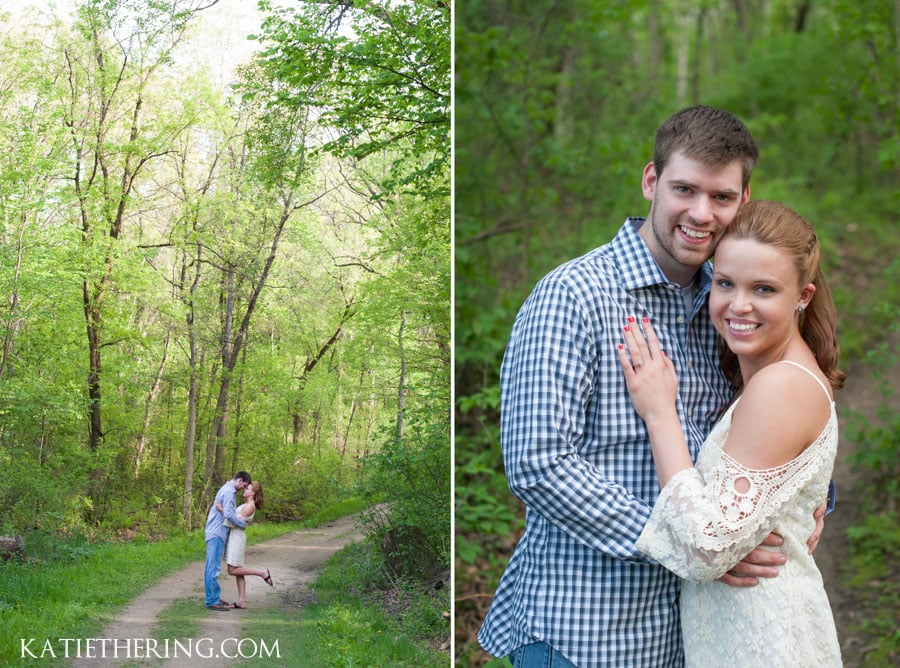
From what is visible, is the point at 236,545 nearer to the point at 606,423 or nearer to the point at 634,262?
the point at 606,423

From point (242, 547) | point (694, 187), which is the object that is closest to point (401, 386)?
point (242, 547)

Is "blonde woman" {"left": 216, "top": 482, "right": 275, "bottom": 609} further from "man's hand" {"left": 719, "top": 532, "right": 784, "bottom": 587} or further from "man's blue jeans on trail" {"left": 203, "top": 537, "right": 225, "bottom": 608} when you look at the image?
"man's hand" {"left": 719, "top": 532, "right": 784, "bottom": 587}

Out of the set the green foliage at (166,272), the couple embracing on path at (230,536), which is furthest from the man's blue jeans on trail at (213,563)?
the green foliage at (166,272)

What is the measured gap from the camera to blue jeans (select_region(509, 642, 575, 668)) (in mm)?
1870

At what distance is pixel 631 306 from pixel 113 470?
7.06 feet

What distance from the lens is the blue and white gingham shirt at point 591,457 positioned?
1.77 m

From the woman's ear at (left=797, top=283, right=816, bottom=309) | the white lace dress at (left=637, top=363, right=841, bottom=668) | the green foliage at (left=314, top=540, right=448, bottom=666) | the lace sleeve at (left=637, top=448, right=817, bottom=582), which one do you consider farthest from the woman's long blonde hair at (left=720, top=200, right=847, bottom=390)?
the green foliage at (left=314, top=540, right=448, bottom=666)

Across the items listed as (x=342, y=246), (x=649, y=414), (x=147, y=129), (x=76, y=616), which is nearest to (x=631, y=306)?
(x=649, y=414)

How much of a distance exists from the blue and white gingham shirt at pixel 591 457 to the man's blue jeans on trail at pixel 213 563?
1.51m

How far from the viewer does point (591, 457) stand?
6.23 feet

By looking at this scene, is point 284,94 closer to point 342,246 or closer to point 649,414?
point 342,246

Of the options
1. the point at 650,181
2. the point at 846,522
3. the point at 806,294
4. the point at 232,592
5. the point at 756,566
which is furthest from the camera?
the point at 846,522

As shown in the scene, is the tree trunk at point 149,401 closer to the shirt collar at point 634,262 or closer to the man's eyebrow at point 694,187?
the shirt collar at point 634,262

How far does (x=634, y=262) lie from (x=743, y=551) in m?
0.67
